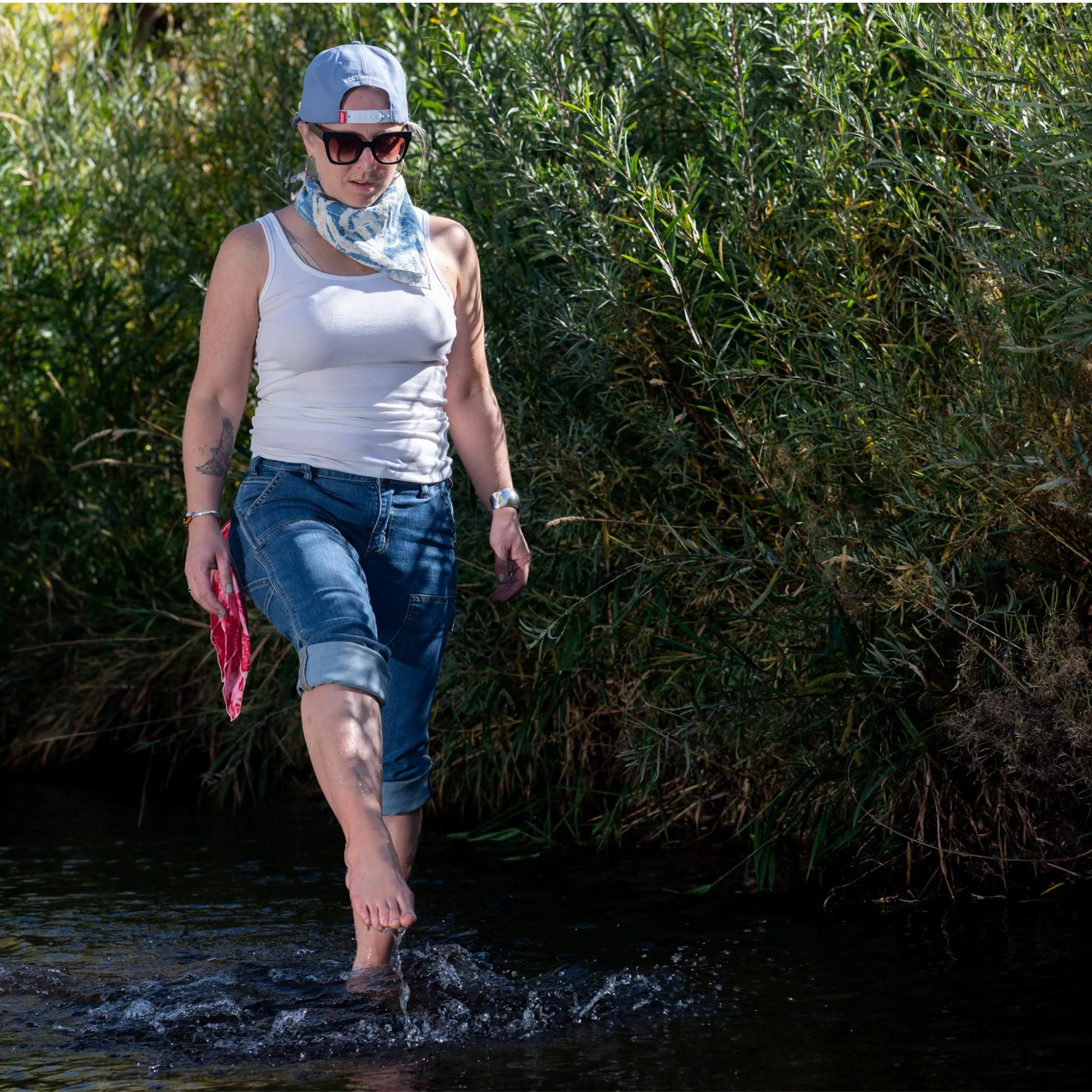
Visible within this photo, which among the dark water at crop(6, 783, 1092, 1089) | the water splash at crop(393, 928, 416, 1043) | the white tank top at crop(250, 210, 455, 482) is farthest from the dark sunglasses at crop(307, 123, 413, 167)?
the dark water at crop(6, 783, 1092, 1089)

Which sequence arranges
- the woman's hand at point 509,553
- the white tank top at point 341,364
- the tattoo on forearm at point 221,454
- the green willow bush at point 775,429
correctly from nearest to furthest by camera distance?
the white tank top at point 341,364 → the tattoo on forearm at point 221,454 → the woman's hand at point 509,553 → the green willow bush at point 775,429

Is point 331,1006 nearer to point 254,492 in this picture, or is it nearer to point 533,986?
point 533,986

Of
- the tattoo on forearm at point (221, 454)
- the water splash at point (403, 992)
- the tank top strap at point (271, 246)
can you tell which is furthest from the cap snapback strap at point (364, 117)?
the water splash at point (403, 992)

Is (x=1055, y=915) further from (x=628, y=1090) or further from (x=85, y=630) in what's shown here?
(x=85, y=630)

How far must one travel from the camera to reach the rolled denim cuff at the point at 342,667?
3.44m

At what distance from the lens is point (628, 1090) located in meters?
3.29

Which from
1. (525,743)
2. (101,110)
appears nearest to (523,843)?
(525,743)

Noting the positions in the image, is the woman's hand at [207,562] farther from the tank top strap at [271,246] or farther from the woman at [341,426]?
the tank top strap at [271,246]

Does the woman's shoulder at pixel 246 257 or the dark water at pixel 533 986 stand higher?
the woman's shoulder at pixel 246 257

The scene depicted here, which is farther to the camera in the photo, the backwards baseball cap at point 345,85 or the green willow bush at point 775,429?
the green willow bush at point 775,429

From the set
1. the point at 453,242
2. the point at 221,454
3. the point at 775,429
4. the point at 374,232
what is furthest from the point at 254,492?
the point at 775,429

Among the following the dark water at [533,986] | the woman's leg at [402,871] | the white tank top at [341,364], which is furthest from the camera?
the woman's leg at [402,871]

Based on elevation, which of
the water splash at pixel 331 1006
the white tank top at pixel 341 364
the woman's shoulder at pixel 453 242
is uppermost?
the woman's shoulder at pixel 453 242

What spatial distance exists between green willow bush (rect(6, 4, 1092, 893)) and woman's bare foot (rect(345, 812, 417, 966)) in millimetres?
1418
